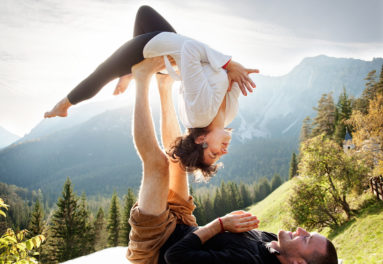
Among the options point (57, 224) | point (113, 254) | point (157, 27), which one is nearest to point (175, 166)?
point (157, 27)

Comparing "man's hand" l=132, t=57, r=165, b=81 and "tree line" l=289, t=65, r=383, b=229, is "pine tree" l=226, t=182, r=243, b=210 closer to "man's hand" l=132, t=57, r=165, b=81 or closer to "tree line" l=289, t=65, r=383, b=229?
"tree line" l=289, t=65, r=383, b=229

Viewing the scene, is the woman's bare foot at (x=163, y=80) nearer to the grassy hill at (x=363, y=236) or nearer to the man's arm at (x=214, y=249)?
the man's arm at (x=214, y=249)

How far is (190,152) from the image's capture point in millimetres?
3039

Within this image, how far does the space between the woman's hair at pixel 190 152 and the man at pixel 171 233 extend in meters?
0.26

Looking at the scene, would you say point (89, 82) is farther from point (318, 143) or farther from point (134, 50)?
point (318, 143)

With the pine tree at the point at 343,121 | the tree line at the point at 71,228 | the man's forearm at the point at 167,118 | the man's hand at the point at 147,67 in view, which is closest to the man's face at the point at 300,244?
the man's forearm at the point at 167,118

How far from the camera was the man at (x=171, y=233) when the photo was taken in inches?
98.6

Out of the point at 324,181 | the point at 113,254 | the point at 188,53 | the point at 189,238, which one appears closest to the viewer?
the point at 189,238

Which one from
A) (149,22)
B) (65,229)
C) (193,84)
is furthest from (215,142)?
(65,229)

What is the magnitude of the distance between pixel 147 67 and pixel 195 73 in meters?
0.59

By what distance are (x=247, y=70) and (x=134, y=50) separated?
4.60 ft

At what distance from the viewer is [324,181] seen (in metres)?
17.8

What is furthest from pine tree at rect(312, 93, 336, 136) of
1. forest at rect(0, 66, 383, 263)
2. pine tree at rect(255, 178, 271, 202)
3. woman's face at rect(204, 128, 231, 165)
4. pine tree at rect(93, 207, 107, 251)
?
woman's face at rect(204, 128, 231, 165)

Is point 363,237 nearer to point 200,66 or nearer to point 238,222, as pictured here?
point 238,222
